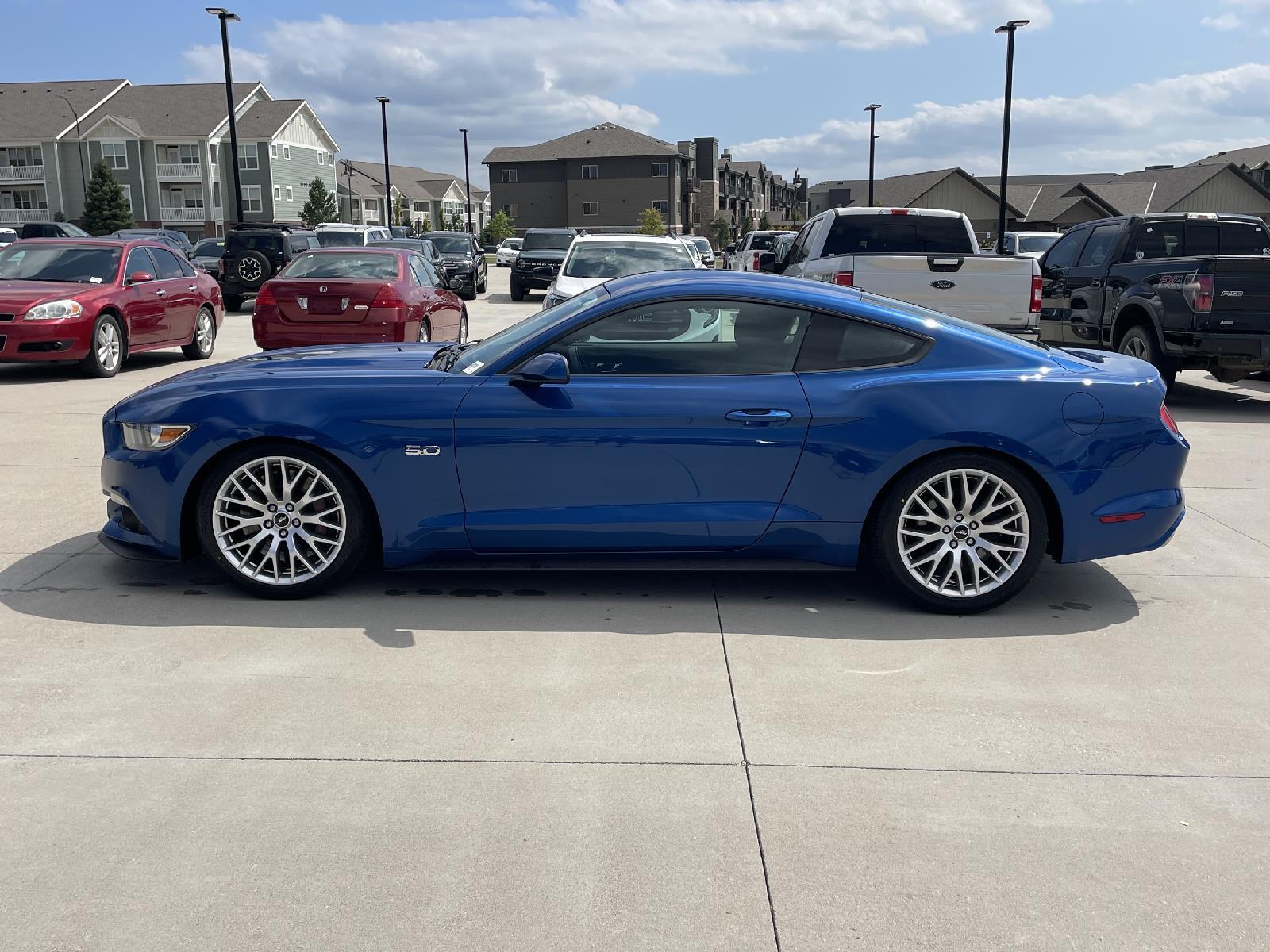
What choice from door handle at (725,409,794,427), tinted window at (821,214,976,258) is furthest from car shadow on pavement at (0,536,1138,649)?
tinted window at (821,214,976,258)

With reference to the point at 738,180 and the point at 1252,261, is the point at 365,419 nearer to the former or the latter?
the point at 1252,261

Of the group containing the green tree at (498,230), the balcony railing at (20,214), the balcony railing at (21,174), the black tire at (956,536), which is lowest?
the black tire at (956,536)

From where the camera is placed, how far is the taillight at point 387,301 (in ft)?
41.5

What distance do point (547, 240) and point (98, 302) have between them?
18.9 meters

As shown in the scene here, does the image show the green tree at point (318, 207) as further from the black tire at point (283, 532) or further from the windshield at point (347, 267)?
the black tire at point (283, 532)

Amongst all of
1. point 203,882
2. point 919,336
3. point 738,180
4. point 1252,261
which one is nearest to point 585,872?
point 203,882

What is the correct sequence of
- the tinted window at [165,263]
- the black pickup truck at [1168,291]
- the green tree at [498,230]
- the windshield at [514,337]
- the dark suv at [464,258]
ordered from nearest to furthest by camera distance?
1. the windshield at [514,337]
2. the black pickup truck at [1168,291]
3. the tinted window at [165,263]
4. the dark suv at [464,258]
5. the green tree at [498,230]

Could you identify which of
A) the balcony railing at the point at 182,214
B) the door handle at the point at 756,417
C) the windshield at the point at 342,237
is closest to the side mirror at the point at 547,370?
the door handle at the point at 756,417

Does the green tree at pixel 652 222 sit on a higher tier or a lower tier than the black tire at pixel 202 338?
higher

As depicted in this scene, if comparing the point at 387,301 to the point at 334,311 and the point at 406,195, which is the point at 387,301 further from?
the point at 406,195

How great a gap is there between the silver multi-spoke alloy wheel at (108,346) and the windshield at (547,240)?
18.0m

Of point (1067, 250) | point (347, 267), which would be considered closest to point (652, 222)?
point (1067, 250)

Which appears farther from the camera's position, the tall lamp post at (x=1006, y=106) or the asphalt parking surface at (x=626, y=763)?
the tall lamp post at (x=1006, y=106)

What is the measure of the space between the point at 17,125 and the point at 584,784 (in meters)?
82.9
